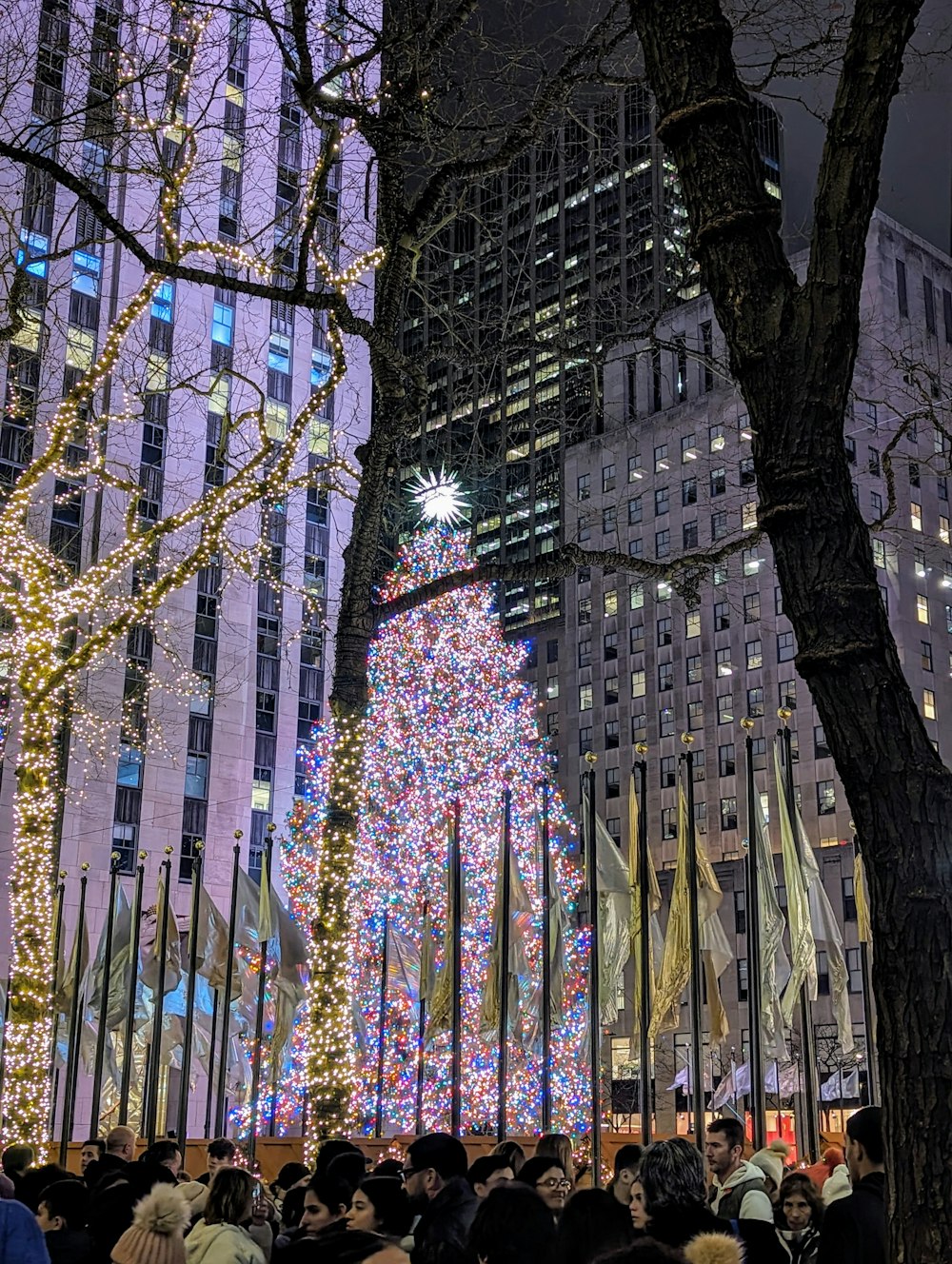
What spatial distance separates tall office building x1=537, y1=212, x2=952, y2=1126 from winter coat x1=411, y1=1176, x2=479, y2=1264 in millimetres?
57322

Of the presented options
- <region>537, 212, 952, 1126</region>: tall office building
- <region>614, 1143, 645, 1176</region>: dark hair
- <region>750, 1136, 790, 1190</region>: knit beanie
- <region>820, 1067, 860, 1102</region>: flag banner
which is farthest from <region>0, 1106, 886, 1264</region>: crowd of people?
<region>537, 212, 952, 1126</region>: tall office building

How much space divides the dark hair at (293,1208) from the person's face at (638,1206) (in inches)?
160

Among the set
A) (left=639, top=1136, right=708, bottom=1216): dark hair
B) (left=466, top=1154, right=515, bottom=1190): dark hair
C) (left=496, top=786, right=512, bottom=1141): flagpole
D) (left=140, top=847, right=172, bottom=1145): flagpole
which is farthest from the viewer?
(left=140, top=847, right=172, bottom=1145): flagpole

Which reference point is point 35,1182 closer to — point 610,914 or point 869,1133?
point 869,1133

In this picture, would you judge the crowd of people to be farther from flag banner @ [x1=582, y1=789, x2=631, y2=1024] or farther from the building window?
the building window

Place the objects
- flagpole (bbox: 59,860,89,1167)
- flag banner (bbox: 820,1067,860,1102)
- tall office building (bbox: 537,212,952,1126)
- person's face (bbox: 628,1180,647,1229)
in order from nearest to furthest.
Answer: person's face (bbox: 628,1180,647,1229) < flagpole (bbox: 59,860,89,1167) < flag banner (bbox: 820,1067,860,1102) < tall office building (bbox: 537,212,952,1126)

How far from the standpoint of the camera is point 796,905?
16844 millimetres

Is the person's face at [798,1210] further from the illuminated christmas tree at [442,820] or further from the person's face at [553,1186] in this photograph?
the illuminated christmas tree at [442,820]

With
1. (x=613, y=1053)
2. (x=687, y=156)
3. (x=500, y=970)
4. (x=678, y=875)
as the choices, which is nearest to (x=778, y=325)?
(x=687, y=156)

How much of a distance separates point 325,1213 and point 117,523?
46984 mm

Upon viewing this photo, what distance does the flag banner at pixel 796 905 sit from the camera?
16.5 meters

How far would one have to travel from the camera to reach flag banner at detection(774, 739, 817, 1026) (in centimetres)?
1652

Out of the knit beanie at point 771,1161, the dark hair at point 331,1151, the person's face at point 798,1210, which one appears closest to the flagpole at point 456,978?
the knit beanie at point 771,1161

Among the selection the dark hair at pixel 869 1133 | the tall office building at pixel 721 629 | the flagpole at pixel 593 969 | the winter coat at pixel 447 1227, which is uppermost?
the tall office building at pixel 721 629
